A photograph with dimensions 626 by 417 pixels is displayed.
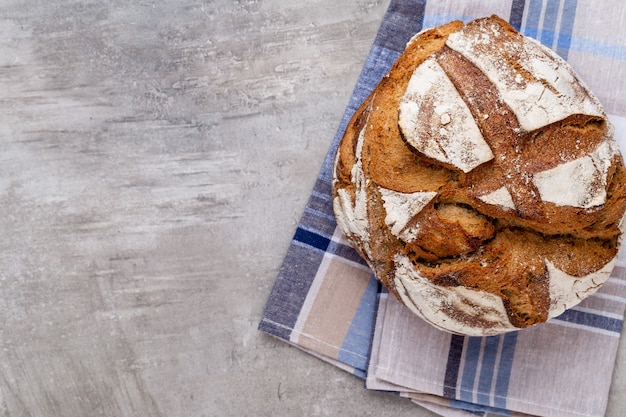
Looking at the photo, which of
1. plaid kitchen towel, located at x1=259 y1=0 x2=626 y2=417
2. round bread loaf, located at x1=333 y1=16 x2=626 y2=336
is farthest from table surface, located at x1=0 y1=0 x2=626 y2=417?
round bread loaf, located at x1=333 y1=16 x2=626 y2=336

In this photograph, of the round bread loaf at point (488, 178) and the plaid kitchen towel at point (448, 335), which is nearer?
the round bread loaf at point (488, 178)

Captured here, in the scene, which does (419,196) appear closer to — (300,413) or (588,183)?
(588,183)

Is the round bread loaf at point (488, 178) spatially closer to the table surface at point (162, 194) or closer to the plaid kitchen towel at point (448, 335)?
the plaid kitchen towel at point (448, 335)

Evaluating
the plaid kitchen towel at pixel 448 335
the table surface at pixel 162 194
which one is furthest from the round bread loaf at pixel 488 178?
the table surface at pixel 162 194

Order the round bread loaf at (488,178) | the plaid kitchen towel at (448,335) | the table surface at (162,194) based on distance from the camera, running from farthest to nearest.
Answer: the table surface at (162,194) < the plaid kitchen towel at (448,335) < the round bread loaf at (488,178)

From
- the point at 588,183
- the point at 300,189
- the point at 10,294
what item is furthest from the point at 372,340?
the point at 10,294

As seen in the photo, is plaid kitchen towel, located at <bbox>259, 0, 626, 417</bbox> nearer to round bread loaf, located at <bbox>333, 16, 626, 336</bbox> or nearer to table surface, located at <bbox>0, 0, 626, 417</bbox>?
table surface, located at <bbox>0, 0, 626, 417</bbox>

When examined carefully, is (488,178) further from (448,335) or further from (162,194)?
(162,194)

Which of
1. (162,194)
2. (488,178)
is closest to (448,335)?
(488,178)
